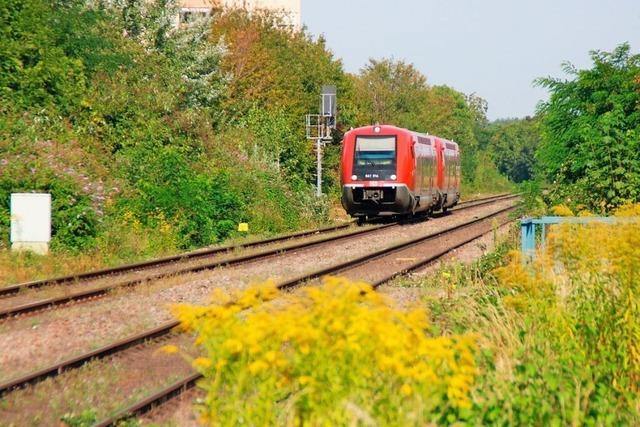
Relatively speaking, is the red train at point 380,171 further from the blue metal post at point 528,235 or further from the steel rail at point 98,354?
the blue metal post at point 528,235

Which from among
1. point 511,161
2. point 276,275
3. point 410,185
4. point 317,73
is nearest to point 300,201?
point 410,185

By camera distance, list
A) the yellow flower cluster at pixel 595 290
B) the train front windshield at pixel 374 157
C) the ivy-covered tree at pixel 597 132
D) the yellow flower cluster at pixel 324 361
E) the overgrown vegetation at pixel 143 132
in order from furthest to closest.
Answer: the train front windshield at pixel 374 157 < the overgrown vegetation at pixel 143 132 < the ivy-covered tree at pixel 597 132 < the yellow flower cluster at pixel 595 290 < the yellow flower cluster at pixel 324 361

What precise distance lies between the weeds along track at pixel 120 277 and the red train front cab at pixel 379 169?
18.2ft

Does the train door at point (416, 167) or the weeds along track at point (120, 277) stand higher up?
the train door at point (416, 167)

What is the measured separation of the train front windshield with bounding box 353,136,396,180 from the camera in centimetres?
3083

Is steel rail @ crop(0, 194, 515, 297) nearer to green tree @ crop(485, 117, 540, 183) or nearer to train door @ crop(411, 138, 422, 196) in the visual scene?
train door @ crop(411, 138, 422, 196)

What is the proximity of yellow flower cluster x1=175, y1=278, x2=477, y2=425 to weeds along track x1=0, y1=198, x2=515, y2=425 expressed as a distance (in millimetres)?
2729

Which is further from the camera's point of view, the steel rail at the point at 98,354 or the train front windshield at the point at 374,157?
the train front windshield at the point at 374,157

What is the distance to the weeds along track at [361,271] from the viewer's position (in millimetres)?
8781

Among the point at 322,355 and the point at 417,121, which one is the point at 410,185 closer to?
the point at 322,355

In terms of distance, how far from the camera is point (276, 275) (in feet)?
58.3

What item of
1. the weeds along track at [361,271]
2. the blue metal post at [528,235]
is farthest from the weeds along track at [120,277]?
the blue metal post at [528,235]

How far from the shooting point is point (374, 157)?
3105cm

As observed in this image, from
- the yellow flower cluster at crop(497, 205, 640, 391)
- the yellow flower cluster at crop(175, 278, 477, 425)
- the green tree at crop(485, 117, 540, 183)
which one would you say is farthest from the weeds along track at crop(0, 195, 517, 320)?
the green tree at crop(485, 117, 540, 183)
